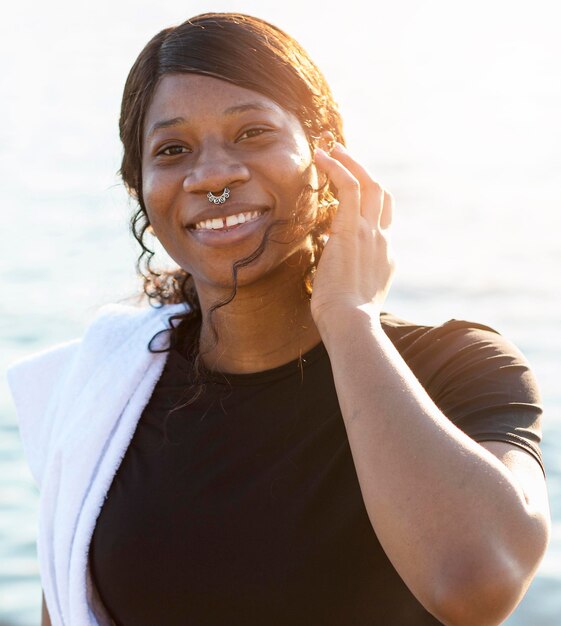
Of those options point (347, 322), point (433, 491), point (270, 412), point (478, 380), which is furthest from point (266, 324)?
point (433, 491)

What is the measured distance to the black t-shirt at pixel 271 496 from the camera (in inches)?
93.7

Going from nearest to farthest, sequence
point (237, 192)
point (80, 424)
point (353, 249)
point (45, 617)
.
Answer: point (353, 249) < point (237, 192) < point (80, 424) < point (45, 617)

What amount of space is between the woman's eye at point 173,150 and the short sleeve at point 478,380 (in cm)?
58

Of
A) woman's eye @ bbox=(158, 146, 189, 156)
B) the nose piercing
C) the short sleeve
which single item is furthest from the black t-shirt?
woman's eye @ bbox=(158, 146, 189, 156)

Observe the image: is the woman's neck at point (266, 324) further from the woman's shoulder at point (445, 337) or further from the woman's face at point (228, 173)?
the woman's shoulder at point (445, 337)

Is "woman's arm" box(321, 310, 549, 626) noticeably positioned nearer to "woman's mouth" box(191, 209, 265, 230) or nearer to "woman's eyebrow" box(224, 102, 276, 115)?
"woman's mouth" box(191, 209, 265, 230)

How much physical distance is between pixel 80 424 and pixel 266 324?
0.47 meters

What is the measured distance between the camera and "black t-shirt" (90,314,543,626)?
7.80ft

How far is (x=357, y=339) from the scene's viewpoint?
2312mm

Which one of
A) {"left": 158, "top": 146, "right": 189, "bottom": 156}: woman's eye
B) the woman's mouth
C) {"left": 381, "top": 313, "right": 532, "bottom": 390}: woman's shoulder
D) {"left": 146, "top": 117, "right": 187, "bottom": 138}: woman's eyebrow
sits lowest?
{"left": 381, "top": 313, "right": 532, "bottom": 390}: woman's shoulder

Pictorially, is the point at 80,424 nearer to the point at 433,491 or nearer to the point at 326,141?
the point at 326,141

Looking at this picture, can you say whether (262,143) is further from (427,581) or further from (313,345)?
(427,581)

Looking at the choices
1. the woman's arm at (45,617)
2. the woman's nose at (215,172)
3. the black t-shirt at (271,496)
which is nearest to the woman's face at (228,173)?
the woman's nose at (215,172)

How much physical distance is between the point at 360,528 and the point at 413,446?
12.1 inches
